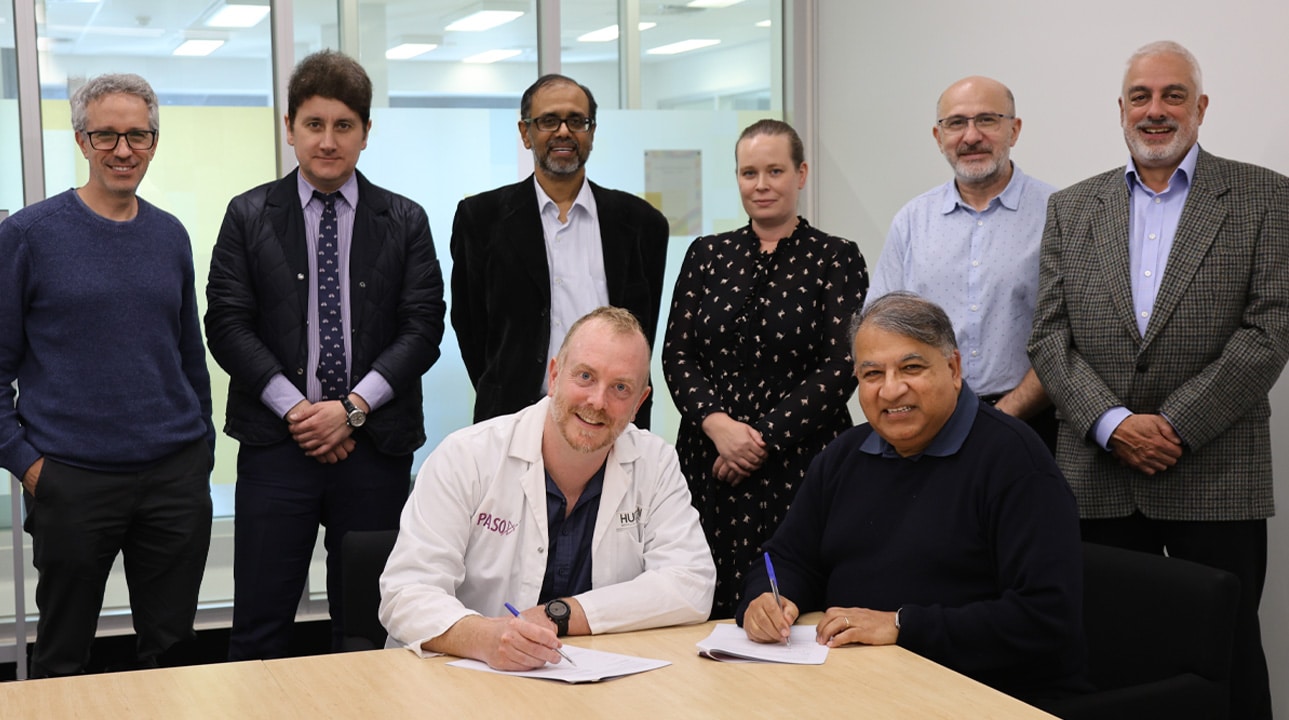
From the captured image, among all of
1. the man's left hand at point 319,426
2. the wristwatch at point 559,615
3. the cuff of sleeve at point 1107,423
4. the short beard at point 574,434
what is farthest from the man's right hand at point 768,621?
the man's left hand at point 319,426

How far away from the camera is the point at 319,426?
3.61 metres

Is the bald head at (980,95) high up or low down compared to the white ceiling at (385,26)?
down

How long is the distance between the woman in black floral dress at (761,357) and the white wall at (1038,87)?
1.21 meters

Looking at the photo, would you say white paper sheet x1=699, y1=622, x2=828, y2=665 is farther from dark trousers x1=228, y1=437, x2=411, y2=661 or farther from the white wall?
the white wall

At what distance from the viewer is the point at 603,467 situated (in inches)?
106

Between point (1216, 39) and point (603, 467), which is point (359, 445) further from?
point (1216, 39)

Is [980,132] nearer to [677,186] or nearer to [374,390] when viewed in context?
[374,390]

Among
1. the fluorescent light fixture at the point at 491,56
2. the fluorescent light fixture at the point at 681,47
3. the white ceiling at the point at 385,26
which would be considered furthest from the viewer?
the fluorescent light fixture at the point at 681,47

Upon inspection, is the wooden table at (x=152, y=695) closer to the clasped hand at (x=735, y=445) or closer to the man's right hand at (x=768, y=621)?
the man's right hand at (x=768, y=621)

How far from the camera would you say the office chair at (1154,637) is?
221 cm

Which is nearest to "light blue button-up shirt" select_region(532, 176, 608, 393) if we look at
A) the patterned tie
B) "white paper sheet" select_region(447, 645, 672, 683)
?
the patterned tie

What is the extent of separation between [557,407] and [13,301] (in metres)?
1.78

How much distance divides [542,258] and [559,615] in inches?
66.9

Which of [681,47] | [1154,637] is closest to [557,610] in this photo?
[1154,637]
